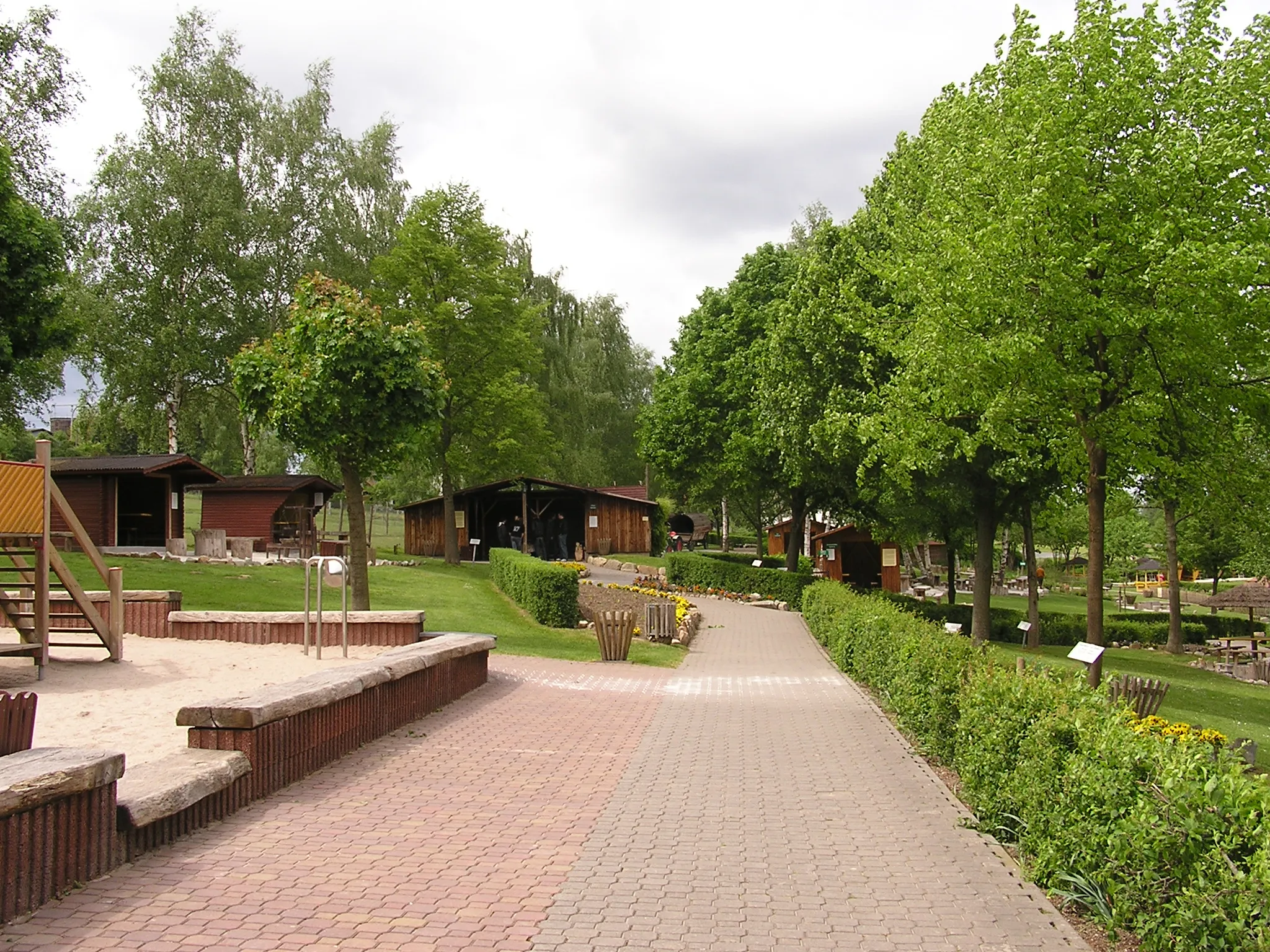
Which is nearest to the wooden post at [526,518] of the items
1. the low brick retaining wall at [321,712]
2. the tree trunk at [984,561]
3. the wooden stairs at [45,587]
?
the tree trunk at [984,561]

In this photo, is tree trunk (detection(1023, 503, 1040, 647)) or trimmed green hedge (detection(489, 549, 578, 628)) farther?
tree trunk (detection(1023, 503, 1040, 647))

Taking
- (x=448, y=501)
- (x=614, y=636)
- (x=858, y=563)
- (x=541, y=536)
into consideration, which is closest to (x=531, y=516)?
(x=541, y=536)

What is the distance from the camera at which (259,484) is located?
35.9 metres

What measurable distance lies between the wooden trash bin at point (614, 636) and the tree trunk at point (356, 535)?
3.93 meters

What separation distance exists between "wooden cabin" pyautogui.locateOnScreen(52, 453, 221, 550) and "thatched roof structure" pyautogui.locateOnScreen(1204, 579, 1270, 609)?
33173 mm

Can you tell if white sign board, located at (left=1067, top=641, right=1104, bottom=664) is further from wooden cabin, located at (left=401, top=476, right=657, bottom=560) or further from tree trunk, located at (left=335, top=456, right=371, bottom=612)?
wooden cabin, located at (left=401, top=476, right=657, bottom=560)

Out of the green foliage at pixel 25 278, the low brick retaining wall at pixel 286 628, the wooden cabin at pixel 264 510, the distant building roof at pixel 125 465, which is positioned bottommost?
the low brick retaining wall at pixel 286 628

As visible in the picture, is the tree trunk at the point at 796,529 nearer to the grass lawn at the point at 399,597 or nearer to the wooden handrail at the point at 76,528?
the grass lawn at the point at 399,597

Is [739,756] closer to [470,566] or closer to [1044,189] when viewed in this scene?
[1044,189]

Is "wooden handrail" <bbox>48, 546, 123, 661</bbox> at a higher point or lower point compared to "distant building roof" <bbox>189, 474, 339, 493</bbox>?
lower

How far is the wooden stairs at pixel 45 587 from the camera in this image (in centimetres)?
1092

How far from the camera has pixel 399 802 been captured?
726 centimetres

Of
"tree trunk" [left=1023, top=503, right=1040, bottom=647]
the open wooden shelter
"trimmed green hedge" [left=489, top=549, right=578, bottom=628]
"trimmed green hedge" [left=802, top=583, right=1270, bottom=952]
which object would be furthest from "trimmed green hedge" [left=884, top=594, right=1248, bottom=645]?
"trimmed green hedge" [left=802, top=583, right=1270, bottom=952]

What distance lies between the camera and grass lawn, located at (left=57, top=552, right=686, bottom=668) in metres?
19.4
